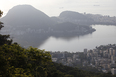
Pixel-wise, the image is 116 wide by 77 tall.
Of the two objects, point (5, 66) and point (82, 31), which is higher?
point (82, 31)

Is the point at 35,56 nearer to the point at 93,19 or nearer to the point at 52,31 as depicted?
the point at 52,31

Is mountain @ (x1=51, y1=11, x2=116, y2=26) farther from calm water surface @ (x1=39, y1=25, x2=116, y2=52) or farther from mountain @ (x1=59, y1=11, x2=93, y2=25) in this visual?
calm water surface @ (x1=39, y1=25, x2=116, y2=52)

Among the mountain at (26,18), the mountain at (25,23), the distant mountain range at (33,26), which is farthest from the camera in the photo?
the mountain at (26,18)

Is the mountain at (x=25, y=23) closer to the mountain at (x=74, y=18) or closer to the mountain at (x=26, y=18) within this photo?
the mountain at (x=26, y=18)

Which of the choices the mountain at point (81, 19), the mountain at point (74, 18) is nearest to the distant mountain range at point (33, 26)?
the mountain at point (81, 19)

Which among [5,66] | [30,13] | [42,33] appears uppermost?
[30,13]

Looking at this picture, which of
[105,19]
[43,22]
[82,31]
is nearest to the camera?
[82,31]

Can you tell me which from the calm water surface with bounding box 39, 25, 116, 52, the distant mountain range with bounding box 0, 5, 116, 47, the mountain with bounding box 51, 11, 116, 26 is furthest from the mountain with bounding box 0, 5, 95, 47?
the mountain with bounding box 51, 11, 116, 26

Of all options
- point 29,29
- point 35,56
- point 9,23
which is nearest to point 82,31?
point 29,29
